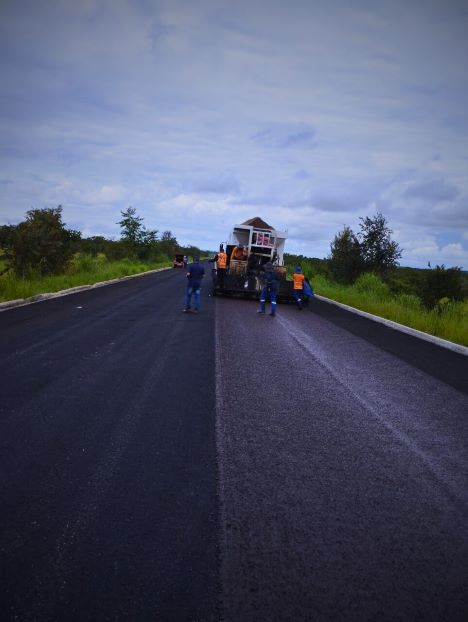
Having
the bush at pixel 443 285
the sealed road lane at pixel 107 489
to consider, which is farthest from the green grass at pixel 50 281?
the bush at pixel 443 285

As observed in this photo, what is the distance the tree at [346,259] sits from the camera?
29.7 meters

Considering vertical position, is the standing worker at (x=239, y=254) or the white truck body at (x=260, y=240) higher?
the white truck body at (x=260, y=240)

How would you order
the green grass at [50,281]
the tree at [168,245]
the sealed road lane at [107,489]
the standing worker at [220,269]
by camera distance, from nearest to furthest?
the sealed road lane at [107,489]
the green grass at [50,281]
the standing worker at [220,269]
the tree at [168,245]

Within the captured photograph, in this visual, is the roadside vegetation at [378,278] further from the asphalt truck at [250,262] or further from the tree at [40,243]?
the tree at [40,243]

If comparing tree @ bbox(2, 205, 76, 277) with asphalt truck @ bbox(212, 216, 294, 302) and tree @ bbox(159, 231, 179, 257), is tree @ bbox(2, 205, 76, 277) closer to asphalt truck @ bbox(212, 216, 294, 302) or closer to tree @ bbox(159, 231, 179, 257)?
asphalt truck @ bbox(212, 216, 294, 302)

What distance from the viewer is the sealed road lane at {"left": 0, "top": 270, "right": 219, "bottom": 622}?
237cm

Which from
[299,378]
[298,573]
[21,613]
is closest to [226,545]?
[298,573]

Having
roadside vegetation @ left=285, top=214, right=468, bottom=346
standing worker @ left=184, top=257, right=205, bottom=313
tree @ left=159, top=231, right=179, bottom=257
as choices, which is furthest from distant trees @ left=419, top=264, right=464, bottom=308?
tree @ left=159, top=231, right=179, bottom=257

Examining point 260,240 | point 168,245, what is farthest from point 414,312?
point 168,245

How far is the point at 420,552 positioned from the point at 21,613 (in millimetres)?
2223

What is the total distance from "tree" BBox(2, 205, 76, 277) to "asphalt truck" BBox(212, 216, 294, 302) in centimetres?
765

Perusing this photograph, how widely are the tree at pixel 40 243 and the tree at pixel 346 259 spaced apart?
16529 millimetres

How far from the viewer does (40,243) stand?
70.3 ft

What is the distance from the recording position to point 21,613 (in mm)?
2219
